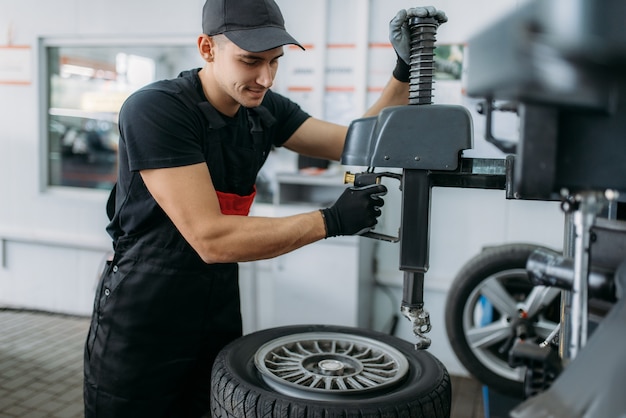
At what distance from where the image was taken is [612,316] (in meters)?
0.68

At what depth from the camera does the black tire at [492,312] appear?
104 inches

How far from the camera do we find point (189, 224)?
132 centimetres

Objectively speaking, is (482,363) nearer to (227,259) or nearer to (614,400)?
(227,259)

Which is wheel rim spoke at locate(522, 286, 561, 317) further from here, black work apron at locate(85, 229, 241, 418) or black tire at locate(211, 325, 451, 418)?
black work apron at locate(85, 229, 241, 418)

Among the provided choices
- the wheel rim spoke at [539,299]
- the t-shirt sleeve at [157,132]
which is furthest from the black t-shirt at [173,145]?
the wheel rim spoke at [539,299]

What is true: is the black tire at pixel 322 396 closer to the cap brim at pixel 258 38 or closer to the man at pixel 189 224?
the man at pixel 189 224

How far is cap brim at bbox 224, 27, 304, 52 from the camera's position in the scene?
1.38 metres

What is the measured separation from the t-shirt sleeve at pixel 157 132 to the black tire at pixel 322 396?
1.52ft

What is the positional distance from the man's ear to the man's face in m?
0.03

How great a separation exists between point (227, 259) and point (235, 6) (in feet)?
2.01

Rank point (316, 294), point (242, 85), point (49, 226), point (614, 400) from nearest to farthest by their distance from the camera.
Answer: point (614, 400) < point (242, 85) < point (316, 294) < point (49, 226)

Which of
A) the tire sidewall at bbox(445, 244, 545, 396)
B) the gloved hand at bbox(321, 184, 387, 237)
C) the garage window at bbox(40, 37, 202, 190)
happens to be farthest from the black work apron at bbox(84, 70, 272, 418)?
the garage window at bbox(40, 37, 202, 190)

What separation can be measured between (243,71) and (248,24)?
11 centimetres

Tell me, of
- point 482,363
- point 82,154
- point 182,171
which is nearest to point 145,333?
point 182,171
